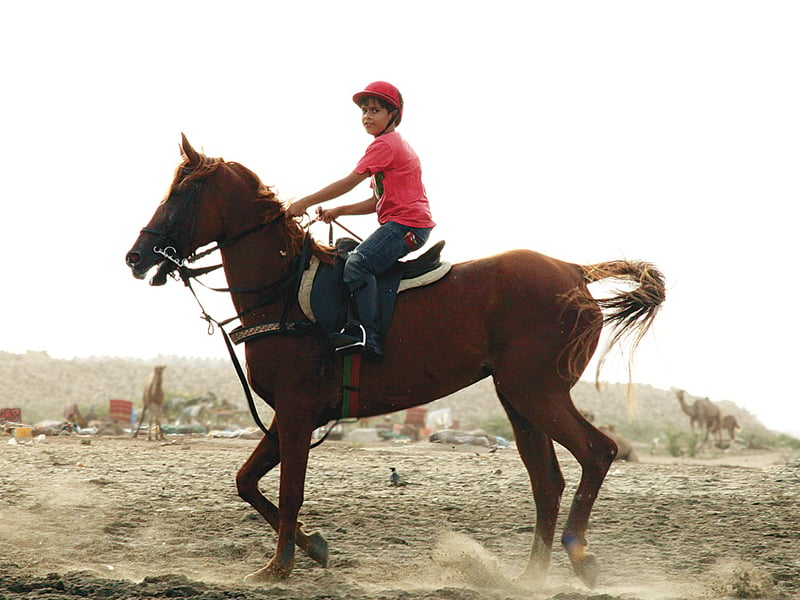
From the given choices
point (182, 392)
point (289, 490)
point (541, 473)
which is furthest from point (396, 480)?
point (182, 392)

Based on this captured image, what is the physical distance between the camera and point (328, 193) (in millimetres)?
6301

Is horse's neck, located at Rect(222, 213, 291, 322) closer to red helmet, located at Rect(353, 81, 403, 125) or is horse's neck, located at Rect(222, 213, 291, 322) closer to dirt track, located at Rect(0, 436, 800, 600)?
red helmet, located at Rect(353, 81, 403, 125)

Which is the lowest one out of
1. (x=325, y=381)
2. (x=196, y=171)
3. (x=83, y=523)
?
(x=83, y=523)

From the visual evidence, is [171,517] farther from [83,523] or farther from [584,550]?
[584,550]

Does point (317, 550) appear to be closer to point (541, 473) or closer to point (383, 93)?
point (541, 473)

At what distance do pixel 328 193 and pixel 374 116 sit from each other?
629 millimetres

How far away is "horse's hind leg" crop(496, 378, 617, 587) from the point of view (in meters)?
6.26

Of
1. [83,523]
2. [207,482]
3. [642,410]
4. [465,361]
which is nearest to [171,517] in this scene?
[83,523]

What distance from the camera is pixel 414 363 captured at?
251 inches

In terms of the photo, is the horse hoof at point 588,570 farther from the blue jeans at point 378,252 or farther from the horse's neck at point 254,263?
the horse's neck at point 254,263

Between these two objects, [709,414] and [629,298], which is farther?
[709,414]

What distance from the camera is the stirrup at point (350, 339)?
20.1 feet

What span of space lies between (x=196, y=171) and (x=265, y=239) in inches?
25.2

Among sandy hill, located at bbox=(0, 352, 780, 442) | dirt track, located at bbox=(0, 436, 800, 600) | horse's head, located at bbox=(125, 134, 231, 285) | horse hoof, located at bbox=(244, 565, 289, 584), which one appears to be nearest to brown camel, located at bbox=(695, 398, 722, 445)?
sandy hill, located at bbox=(0, 352, 780, 442)
